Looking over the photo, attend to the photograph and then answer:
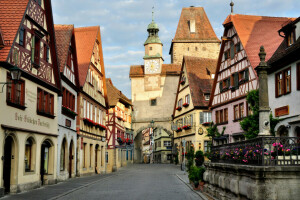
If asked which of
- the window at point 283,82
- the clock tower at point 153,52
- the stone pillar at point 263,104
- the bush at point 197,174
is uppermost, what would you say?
the clock tower at point 153,52

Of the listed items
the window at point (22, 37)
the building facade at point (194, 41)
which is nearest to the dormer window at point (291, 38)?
the window at point (22, 37)

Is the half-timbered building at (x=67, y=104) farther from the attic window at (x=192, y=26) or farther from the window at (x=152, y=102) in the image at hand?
the attic window at (x=192, y=26)

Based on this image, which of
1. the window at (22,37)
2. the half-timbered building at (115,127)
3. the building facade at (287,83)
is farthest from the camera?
the half-timbered building at (115,127)

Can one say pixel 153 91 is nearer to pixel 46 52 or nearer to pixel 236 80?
pixel 236 80

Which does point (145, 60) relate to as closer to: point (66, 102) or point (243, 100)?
point (243, 100)

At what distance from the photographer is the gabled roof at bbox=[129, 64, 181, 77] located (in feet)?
215

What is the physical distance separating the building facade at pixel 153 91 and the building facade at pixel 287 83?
130ft

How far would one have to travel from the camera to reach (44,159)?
911 inches

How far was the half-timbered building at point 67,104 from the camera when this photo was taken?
84.5 feet

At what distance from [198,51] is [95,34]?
133 ft

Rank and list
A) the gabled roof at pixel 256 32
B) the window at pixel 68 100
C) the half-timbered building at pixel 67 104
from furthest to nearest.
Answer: the gabled roof at pixel 256 32
the window at pixel 68 100
the half-timbered building at pixel 67 104

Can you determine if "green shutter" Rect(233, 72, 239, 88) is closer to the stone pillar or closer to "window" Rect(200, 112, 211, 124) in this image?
"window" Rect(200, 112, 211, 124)

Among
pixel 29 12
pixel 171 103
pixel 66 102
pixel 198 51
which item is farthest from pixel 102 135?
pixel 198 51

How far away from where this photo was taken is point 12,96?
17.8m
